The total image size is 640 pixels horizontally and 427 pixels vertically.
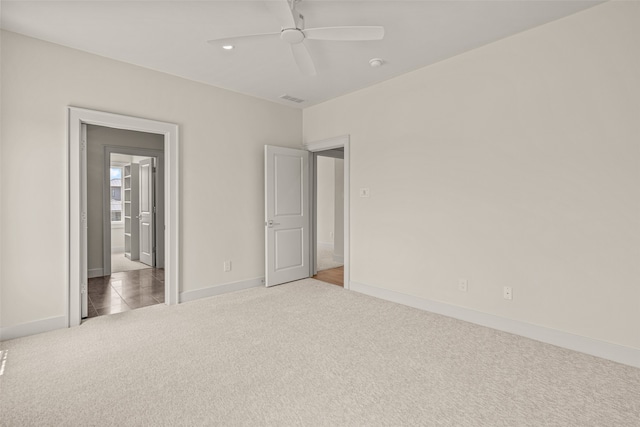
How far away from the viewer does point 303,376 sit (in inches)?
86.9

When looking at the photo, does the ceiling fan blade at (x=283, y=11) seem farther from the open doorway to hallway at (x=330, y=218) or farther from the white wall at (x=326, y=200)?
the white wall at (x=326, y=200)

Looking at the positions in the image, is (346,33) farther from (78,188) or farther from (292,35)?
(78,188)

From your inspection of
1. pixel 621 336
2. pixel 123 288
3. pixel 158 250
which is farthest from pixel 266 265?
pixel 621 336

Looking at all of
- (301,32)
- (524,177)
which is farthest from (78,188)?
(524,177)

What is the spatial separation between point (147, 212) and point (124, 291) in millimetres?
2190

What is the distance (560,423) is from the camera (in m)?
1.73

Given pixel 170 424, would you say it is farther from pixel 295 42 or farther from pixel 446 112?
pixel 446 112

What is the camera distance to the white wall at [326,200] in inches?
320

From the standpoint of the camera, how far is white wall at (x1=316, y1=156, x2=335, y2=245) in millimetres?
8141

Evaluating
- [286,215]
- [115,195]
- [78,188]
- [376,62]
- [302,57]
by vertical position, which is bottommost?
[286,215]

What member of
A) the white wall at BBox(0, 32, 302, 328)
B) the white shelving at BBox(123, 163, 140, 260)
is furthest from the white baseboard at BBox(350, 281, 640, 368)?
the white shelving at BBox(123, 163, 140, 260)

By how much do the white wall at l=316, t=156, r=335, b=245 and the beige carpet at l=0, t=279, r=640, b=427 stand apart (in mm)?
4983

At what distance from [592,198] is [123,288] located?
544cm

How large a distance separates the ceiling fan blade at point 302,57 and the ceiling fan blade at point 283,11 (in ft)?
0.72
